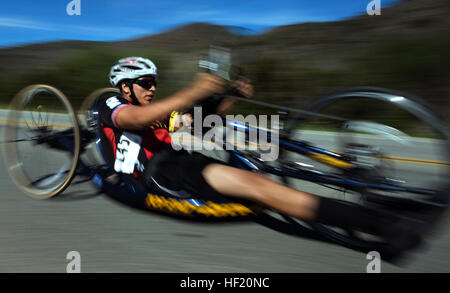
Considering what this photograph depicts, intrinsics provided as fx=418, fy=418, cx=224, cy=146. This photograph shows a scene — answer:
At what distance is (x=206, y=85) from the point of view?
2.30 m

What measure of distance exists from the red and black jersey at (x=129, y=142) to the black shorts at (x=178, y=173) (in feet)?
0.33

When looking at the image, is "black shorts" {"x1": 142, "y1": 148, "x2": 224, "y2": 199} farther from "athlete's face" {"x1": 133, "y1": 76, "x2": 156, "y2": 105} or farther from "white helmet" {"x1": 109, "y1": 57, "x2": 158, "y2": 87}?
"white helmet" {"x1": 109, "y1": 57, "x2": 158, "y2": 87}

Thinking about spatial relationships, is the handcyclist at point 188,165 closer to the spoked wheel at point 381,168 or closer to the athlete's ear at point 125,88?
the athlete's ear at point 125,88

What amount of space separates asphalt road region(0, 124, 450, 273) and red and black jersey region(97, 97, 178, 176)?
43cm

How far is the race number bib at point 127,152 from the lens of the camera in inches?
113

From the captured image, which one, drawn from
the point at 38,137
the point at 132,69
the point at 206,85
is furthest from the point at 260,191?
the point at 38,137

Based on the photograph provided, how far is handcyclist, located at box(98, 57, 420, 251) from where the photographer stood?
225 centimetres

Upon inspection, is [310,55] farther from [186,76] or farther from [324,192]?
[324,192]

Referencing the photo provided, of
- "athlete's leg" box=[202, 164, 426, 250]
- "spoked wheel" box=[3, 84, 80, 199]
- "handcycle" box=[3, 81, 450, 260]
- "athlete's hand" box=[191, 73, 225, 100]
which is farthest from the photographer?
"spoked wheel" box=[3, 84, 80, 199]

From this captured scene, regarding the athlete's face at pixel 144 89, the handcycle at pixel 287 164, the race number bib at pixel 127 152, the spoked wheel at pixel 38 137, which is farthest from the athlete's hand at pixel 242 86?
the spoked wheel at pixel 38 137

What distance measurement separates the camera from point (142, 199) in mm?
2873

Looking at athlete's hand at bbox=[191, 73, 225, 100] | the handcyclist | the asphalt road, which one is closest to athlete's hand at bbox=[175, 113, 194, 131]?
the handcyclist
